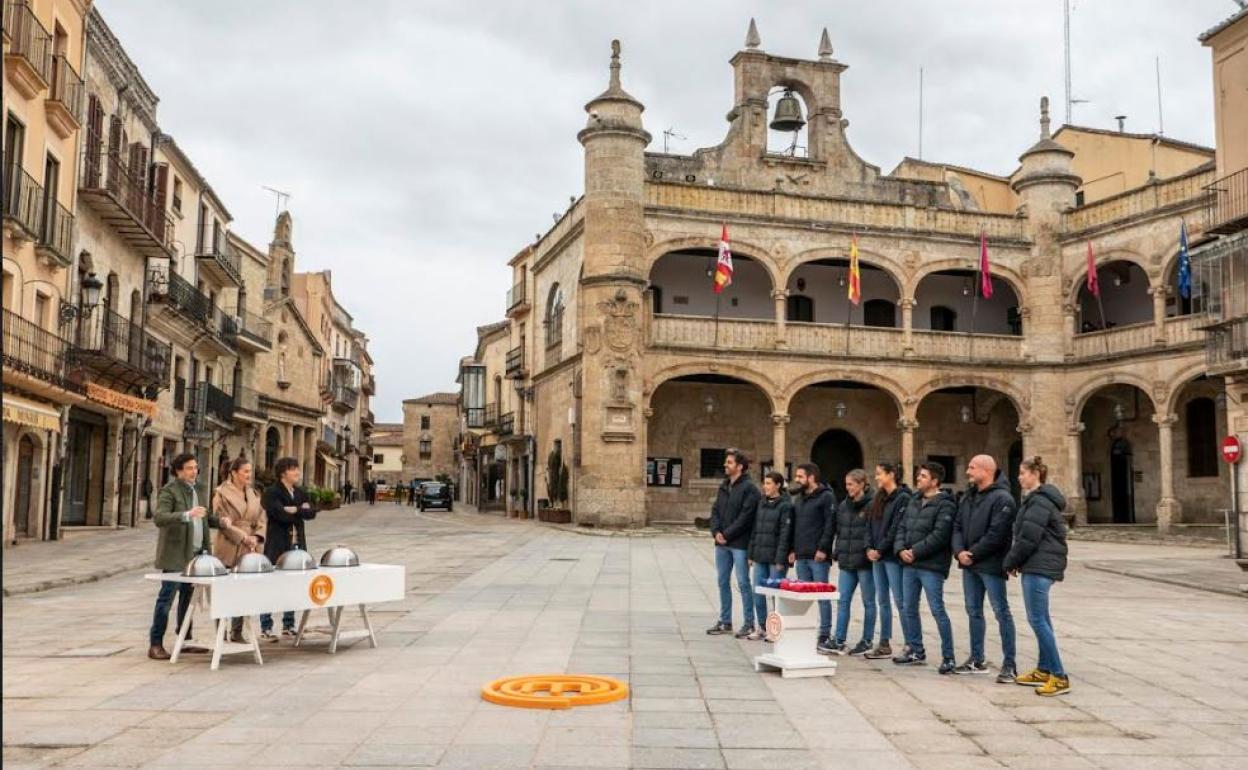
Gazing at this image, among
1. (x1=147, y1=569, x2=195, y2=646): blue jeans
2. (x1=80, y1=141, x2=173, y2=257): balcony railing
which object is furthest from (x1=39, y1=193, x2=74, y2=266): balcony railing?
(x1=147, y1=569, x2=195, y2=646): blue jeans

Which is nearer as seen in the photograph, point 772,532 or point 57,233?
point 772,532

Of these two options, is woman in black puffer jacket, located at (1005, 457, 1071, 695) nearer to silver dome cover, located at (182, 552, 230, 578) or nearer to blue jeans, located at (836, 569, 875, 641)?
blue jeans, located at (836, 569, 875, 641)

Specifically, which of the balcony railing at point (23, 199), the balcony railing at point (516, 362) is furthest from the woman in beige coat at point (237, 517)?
the balcony railing at point (516, 362)

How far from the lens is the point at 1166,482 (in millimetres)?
28484

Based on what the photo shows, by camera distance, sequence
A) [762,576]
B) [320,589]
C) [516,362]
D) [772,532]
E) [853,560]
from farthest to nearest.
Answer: [516,362]
[762,576]
[772,532]
[853,560]
[320,589]

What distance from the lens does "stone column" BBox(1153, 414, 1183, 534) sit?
28109 millimetres

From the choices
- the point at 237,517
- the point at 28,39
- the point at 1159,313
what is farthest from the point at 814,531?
the point at 1159,313

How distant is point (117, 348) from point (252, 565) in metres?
18.9

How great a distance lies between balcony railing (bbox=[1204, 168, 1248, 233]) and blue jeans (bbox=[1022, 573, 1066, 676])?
12.7m

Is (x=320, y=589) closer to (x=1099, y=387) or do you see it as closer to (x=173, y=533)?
(x=173, y=533)

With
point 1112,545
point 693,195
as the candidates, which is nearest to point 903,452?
point 1112,545

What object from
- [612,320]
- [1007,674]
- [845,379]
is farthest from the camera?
[845,379]

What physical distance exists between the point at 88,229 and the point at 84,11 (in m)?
4.50

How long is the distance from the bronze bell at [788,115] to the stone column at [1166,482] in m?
13.3
